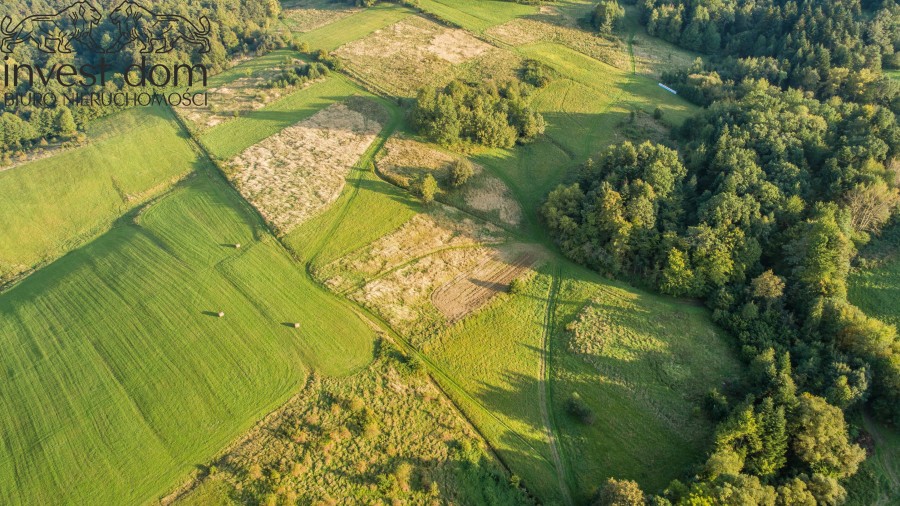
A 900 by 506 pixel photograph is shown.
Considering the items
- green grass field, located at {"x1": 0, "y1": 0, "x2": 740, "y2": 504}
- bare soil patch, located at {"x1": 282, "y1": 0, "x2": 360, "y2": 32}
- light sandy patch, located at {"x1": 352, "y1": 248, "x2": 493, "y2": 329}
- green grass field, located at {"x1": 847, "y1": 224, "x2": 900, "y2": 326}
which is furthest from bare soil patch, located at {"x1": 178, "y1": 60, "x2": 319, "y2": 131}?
green grass field, located at {"x1": 847, "y1": 224, "x2": 900, "y2": 326}

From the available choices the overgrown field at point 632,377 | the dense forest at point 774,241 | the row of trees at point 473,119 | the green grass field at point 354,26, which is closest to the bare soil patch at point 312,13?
the green grass field at point 354,26

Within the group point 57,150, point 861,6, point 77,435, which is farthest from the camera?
point 861,6

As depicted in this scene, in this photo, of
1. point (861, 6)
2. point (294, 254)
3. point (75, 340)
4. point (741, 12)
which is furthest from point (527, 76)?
point (75, 340)

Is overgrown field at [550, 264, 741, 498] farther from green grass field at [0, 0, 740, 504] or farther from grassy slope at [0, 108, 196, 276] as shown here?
grassy slope at [0, 108, 196, 276]

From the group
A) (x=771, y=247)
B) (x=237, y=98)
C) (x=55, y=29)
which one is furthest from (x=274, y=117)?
(x=771, y=247)

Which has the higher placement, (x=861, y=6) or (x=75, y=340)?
(x=861, y=6)

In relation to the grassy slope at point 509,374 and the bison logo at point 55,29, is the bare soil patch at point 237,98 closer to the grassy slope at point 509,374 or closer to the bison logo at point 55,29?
the bison logo at point 55,29

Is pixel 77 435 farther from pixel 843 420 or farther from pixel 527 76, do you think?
pixel 527 76
